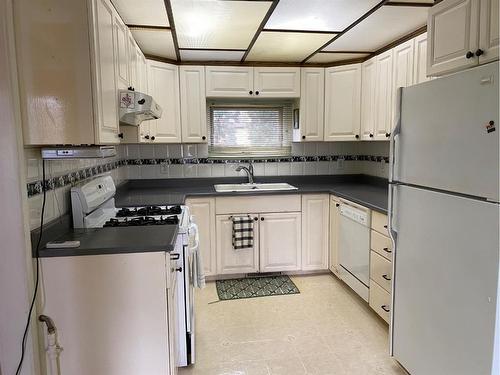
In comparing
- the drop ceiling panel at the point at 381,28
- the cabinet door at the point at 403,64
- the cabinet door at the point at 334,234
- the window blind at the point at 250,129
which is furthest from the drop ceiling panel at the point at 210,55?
the cabinet door at the point at 334,234

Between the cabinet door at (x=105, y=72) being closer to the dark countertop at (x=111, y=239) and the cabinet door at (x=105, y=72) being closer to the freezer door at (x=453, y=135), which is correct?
the dark countertop at (x=111, y=239)

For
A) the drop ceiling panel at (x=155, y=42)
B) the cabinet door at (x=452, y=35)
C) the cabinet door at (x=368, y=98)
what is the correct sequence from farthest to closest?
the cabinet door at (x=368, y=98) → the drop ceiling panel at (x=155, y=42) → the cabinet door at (x=452, y=35)

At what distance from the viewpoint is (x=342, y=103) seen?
3.57 m

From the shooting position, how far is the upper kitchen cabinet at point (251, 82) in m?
3.48

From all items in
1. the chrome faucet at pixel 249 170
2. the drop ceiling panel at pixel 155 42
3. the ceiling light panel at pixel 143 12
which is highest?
the drop ceiling panel at pixel 155 42

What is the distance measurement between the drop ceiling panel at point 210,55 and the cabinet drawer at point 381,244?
1941mm

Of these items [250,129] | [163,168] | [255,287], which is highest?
[250,129]

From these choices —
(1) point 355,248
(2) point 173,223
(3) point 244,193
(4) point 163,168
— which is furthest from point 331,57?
(2) point 173,223

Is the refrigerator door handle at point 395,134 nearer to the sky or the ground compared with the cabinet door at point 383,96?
nearer to the ground

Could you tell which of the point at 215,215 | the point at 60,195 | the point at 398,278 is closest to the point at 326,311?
the point at 398,278

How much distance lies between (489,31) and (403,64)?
120 cm

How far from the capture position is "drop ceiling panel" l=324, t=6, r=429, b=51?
2.25m

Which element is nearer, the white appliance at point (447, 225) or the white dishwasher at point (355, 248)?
the white appliance at point (447, 225)

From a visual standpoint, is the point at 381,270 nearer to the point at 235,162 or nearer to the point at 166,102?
the point at 235,162
